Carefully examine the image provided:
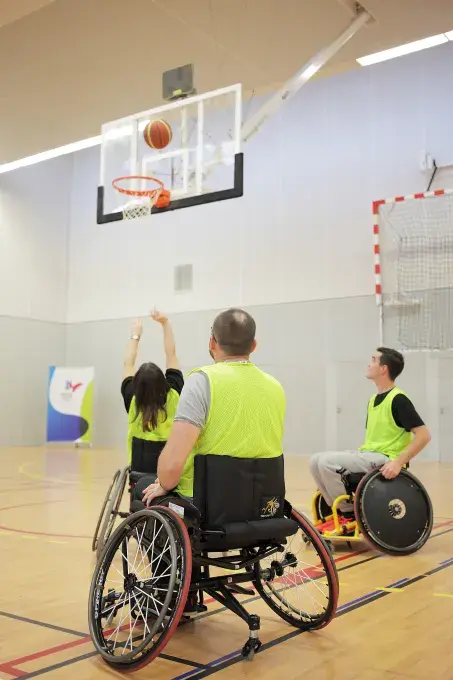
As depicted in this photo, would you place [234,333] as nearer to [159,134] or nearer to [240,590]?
[240,590]

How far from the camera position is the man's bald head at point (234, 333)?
2.84m

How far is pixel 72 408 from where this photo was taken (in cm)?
1625

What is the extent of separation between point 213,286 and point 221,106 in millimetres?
7600

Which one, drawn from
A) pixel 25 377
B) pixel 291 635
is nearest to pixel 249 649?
pixel 291 635

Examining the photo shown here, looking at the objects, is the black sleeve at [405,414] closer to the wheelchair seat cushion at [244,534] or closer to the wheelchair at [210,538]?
the wheelchair at [210,538]

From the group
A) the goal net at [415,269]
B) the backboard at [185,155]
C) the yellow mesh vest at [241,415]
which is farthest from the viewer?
the goal net at [415,269]

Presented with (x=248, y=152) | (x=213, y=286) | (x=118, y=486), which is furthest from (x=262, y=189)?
(x=118, y=486)

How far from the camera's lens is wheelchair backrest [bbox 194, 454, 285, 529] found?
8.59ft

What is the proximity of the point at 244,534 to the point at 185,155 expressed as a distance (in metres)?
6.65

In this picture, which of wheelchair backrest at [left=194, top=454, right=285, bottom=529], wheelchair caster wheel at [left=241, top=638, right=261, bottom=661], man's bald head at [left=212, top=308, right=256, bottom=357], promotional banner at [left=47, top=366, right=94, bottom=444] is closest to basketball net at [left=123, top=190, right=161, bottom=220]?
man's bald head at [left=212, top=308, right=256, bottom=357]

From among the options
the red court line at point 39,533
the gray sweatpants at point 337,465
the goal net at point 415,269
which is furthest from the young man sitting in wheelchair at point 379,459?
the goal net at point 415,269

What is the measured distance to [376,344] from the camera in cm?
1311

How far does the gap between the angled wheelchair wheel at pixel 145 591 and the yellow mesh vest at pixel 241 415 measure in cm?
33

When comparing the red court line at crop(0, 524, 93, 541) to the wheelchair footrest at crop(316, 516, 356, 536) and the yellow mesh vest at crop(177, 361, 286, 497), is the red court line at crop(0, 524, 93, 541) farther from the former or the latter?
the yellow mesh vest at crop(177, 361, 286, 497)
